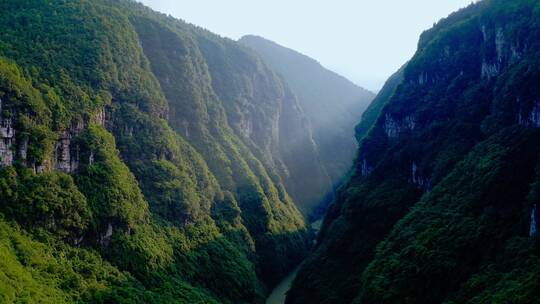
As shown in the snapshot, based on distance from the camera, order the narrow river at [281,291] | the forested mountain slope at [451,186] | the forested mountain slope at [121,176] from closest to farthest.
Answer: the forested mountain slope at [451,186] < the forested mountain slope at [121,176] < the narrow river at [281,291]

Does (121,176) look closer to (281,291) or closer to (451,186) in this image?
(281,291)

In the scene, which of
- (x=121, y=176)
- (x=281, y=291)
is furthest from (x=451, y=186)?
(x=121, y=176)

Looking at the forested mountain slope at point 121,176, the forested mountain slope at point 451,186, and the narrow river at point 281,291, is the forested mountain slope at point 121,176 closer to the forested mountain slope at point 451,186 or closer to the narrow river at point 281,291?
the narrow river at point 281,291

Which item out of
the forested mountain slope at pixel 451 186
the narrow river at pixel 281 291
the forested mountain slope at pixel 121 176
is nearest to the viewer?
the forested mountain slope at pixel 451 186

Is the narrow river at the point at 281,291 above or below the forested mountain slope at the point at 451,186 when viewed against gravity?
below

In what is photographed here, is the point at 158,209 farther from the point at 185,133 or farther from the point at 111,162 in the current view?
the point at 185,133

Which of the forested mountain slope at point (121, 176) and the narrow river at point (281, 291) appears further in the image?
the narrow river at point (281, 291)
